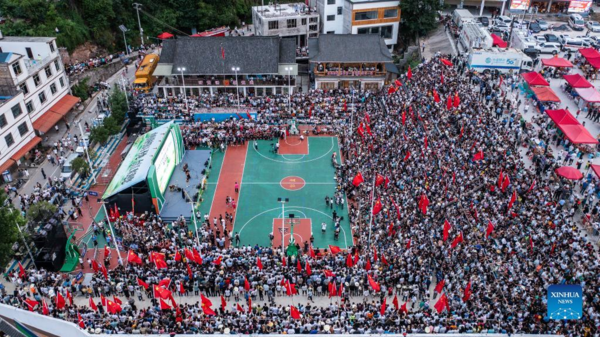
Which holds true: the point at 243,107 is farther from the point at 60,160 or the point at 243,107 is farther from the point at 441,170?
the point at 441,170

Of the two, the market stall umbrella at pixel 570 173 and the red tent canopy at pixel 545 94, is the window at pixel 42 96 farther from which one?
the red tent canopy at pixel 545 94

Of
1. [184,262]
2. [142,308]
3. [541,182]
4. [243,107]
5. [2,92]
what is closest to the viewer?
[142,308]

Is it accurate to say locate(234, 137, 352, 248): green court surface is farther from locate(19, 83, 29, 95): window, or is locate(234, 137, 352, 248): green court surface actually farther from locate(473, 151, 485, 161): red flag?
locate(19, 83, 29, 95): window

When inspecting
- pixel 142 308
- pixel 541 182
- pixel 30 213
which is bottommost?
pixel 142 308

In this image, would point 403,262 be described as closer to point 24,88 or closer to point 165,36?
point 24,88

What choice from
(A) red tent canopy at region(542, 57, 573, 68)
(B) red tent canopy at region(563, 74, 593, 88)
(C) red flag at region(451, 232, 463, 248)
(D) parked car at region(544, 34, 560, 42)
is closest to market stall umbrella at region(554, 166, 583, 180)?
(C) red flag at region(451, 232, 463, 248)

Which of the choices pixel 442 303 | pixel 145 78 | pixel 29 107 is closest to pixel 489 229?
pixel 442 303

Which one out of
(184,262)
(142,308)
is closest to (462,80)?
(184,262)
